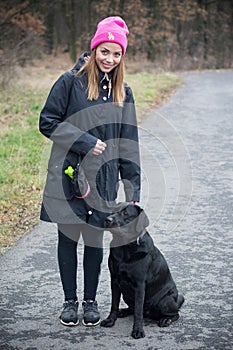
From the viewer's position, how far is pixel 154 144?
462 inches

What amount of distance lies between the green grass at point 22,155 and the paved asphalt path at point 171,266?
1.16ft

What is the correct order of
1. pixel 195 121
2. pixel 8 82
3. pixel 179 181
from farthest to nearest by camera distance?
pixel 8 82 < pixel 195 121 < pixel 179 181

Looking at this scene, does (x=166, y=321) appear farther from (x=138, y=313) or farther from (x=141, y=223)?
(x=141, y=223)

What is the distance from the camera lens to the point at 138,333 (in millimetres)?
4418

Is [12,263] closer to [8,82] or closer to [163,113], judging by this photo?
[163,113]

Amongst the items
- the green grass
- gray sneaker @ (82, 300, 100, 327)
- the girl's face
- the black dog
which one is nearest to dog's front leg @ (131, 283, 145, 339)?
the black dog

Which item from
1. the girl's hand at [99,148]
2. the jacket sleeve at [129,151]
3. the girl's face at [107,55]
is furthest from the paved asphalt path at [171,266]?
the girl's face at [107,55]

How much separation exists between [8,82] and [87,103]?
13.8 m

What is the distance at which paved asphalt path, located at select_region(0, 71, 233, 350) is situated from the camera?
4395 mm

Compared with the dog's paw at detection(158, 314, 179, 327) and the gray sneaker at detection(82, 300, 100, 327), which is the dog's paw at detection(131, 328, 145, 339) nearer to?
the dog's paw at detection(158, 314, 179, 327)

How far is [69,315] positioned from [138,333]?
1.67 ft

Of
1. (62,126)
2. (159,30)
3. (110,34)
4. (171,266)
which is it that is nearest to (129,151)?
(62,126)

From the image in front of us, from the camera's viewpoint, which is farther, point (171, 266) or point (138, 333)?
point (171, 266)

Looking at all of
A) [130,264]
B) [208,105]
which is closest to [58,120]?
[130,264]
